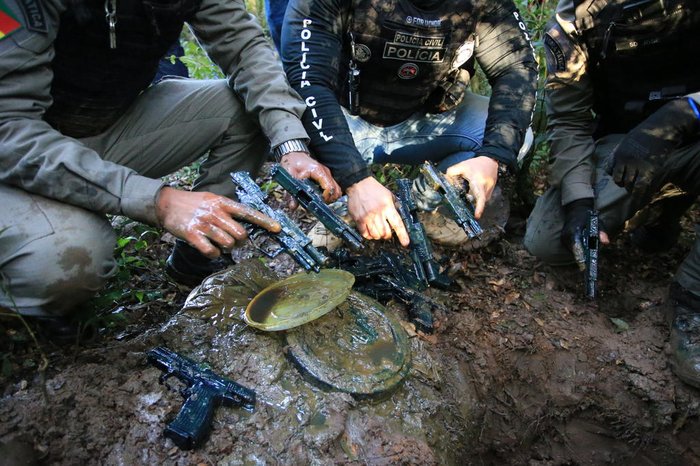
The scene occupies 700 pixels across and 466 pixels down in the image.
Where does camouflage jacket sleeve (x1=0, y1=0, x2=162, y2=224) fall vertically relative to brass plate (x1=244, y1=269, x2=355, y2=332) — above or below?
above

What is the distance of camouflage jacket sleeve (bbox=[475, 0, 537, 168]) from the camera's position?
A: 10.8 feet

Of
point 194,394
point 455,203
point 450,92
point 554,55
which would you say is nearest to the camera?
point 194,394

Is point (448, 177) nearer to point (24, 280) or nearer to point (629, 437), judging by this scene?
point (629, 437)

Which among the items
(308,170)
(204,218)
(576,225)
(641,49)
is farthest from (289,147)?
(641,49)

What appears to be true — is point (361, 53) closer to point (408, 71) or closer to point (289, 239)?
point (408, 71)

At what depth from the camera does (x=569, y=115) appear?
3.59 m

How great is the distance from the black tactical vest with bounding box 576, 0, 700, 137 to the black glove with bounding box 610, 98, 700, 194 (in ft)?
1.06

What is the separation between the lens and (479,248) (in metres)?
3.88

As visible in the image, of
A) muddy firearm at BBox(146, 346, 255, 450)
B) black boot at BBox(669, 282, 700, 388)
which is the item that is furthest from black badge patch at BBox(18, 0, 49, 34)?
black boot at BBox(669, 282, 700, 388)

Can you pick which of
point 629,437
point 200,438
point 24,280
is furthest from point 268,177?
point 629,437

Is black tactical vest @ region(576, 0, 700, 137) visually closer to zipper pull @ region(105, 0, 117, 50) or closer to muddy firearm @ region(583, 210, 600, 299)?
muddy firearm @ region(583, 210, 600, 299)

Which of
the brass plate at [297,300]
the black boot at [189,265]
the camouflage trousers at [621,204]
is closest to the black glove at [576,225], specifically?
the camouflage trousers at [621,204]

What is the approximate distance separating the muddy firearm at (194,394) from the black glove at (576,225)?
2255 mm

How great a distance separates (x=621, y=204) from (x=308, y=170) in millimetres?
2295
